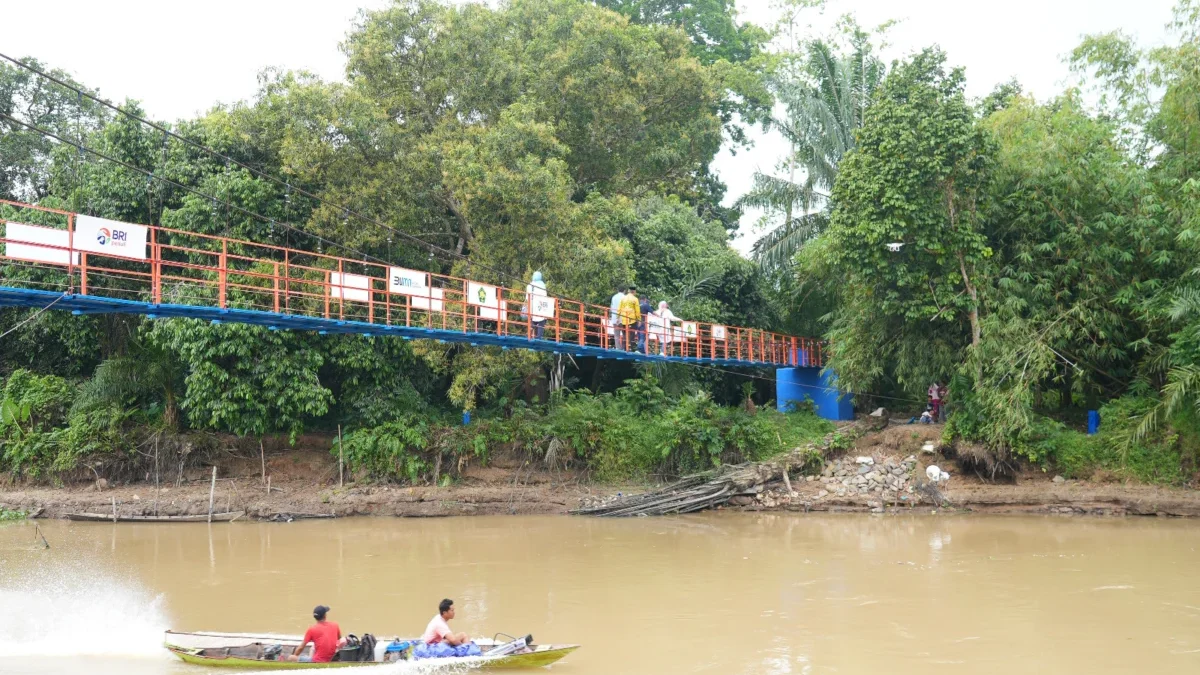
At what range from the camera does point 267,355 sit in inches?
779

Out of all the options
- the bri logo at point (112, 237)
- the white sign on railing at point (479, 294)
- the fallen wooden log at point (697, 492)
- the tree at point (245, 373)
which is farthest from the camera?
the fallen wooden log at point (697, 492)

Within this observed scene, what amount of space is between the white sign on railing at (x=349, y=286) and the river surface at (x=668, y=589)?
4.06m

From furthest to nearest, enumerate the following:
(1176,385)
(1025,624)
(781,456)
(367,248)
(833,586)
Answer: (367,248), (781,456), (1176,385), (833,586), (1025,624)

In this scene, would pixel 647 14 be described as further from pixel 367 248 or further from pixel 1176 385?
pixel 1176 385

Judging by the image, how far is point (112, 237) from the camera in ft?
39.7

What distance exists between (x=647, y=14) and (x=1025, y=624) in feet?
Result: 110

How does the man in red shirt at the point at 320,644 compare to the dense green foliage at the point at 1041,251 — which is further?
the dense green foliage at the point at 1041,251

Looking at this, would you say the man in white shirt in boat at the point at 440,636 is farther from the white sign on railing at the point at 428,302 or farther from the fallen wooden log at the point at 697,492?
the fallen wooden log at the point at 697,492

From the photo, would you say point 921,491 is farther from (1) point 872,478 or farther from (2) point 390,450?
(2) point 390,450

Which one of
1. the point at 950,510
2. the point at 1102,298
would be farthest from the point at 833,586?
the point at 1102,298

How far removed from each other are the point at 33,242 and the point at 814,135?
61.6ft

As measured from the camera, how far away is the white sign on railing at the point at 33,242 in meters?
11.1

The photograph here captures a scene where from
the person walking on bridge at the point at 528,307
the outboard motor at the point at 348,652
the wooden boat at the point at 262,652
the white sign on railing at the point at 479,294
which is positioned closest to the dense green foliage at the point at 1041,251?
the person walking on bridge at the point at 528,307

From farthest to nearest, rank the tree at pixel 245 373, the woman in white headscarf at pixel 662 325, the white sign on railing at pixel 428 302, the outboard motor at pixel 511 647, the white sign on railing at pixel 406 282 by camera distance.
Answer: the woman in white headscarf at pixel 662 325
the tree at pixel 245 373
the white sign on railing at pixel 428 302
the white sign on railing at pixel 406 282
the outboard motor at pixel 511 647
